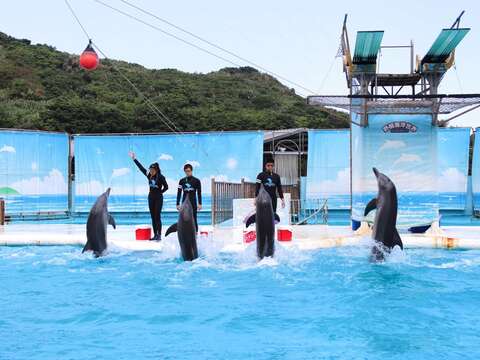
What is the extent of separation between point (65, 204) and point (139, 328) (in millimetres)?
13124

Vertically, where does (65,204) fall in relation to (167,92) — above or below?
below

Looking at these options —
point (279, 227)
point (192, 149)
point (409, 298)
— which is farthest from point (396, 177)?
point (192, 149)

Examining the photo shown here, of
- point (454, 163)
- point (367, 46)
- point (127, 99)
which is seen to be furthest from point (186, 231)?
point (127, 99)

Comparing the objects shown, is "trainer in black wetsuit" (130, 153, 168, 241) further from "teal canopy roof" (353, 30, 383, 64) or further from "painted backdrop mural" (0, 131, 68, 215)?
"painted backdrop mural" (0, 131, 68, 215)

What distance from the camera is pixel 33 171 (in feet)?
54.2

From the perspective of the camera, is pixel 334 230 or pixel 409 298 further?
pixel 334 230

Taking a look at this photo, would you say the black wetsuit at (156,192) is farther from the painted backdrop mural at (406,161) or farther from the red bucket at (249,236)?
the painted backdrop mural at (406,161)

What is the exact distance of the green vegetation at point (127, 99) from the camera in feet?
116

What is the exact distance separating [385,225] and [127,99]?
36.7 m

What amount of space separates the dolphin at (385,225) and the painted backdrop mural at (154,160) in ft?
28.4

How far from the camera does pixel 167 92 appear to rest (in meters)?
45.4

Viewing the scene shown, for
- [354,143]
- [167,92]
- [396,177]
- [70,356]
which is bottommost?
[70,356]

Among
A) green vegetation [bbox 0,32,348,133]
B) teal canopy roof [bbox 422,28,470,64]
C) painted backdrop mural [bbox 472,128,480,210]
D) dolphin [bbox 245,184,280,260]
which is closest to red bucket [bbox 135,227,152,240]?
dolphin [bbox 245,184,280,260]

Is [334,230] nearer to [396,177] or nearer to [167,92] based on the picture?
[396,177]
